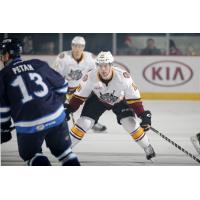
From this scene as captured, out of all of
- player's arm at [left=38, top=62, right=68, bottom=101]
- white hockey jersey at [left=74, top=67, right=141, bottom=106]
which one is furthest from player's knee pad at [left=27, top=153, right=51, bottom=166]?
white hockey jersey at [left=74, top=67, right=141, bottom=106]

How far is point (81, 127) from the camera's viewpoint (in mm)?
3668

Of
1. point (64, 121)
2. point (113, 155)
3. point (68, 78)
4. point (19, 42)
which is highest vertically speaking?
point (19, 42)

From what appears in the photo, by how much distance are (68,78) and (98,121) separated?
358 mm

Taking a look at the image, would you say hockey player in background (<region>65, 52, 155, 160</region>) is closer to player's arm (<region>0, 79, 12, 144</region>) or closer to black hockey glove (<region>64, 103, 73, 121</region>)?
black hockey glove (<region>64, 103, 73, 121</region>)

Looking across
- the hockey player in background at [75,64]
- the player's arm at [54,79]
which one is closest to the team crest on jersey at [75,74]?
the hockey player in background at [75,64]

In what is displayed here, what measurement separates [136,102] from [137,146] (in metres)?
0.30

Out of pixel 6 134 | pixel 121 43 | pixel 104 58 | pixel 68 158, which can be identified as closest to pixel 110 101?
pixel 104 58

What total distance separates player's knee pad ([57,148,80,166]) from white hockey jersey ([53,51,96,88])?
1.51ft

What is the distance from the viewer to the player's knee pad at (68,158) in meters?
3.44

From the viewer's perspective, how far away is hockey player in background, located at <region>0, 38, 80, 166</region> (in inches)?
130

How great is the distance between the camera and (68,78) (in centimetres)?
364

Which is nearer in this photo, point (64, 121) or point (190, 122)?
point (64, 121)
